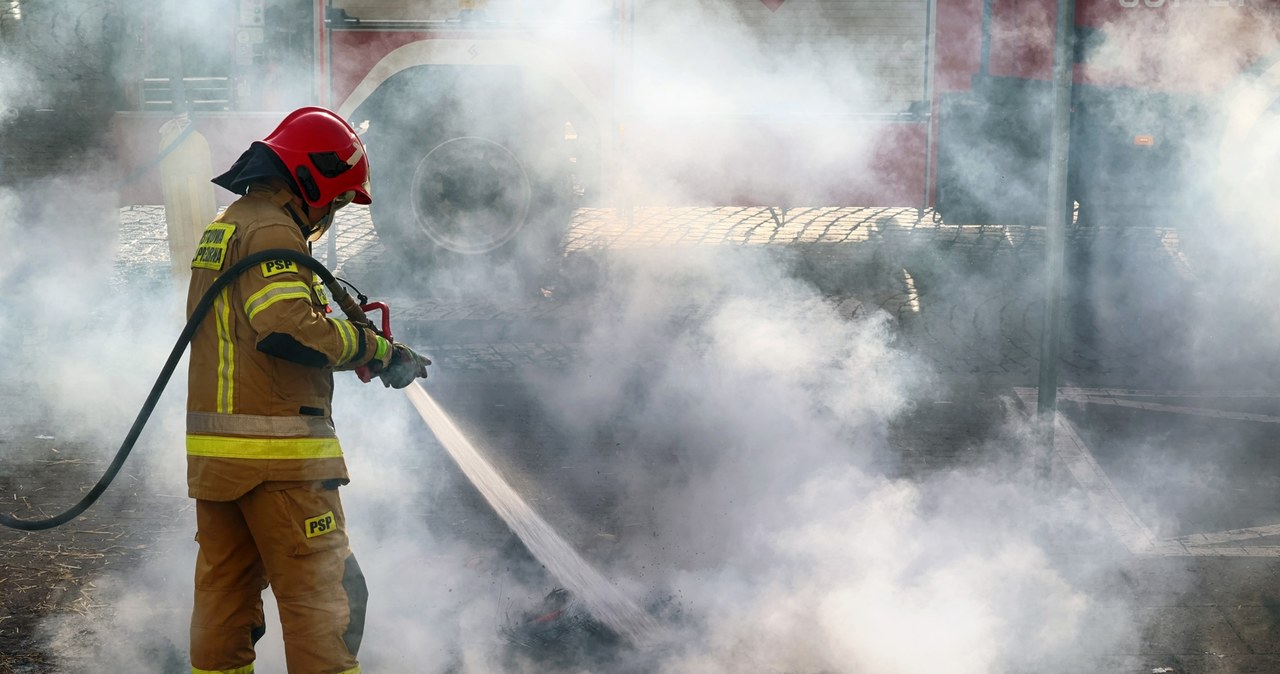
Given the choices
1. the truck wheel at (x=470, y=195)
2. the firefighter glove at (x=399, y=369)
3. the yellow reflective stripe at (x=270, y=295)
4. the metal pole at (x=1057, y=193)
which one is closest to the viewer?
the yellow reflective stripe at (x=270, y=295)

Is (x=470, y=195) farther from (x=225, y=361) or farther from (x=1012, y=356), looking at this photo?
(x=225, y=361)

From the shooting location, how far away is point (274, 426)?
302cm

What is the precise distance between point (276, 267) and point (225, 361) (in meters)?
0.27

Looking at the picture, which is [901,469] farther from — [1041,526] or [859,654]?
[859,654]

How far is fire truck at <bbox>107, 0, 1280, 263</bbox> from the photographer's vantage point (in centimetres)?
812

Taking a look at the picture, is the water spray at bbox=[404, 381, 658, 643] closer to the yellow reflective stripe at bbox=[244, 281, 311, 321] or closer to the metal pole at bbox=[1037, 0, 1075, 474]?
the yellow reflective stripe at bbox=[244, 281, 311, 321]

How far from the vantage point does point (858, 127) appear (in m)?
8.27

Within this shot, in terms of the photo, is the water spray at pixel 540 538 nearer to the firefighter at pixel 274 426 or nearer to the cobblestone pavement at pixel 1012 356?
the cobblestone pavement at pixel 1012 356

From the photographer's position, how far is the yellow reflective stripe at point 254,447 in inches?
118

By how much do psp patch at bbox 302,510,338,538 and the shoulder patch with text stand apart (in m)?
0.66

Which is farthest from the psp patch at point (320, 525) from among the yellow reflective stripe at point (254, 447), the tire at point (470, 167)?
the tire at point (470, 167)

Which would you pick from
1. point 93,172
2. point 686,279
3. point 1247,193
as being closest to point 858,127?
point 686,279

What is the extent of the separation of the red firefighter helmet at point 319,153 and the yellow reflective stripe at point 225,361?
0.37 meters

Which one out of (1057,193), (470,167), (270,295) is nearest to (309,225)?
(270,295)
